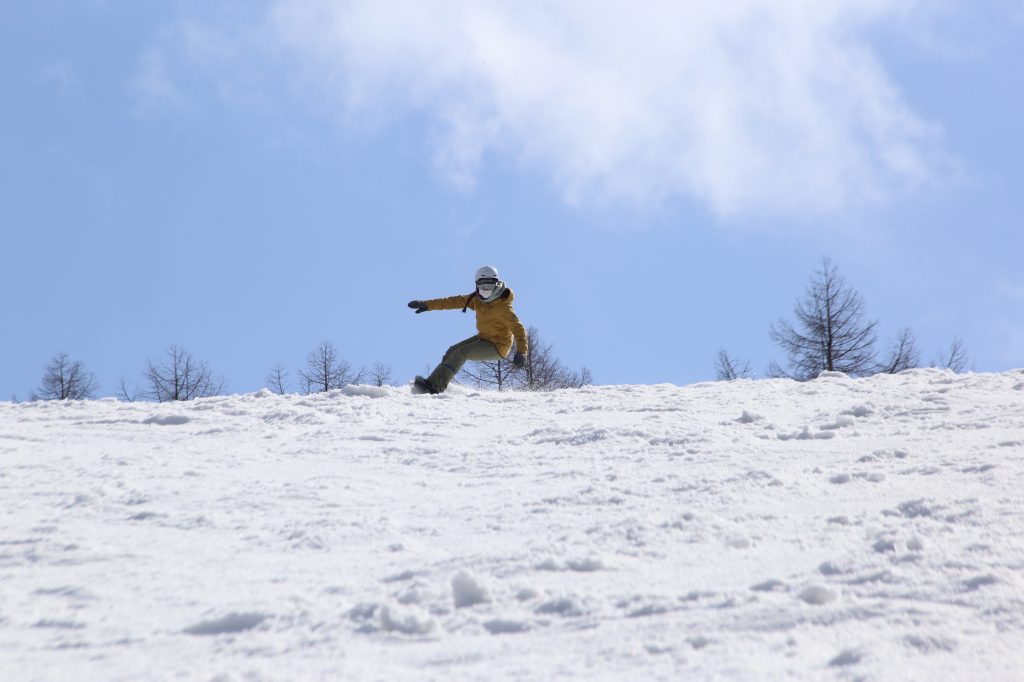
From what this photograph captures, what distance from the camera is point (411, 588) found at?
148 inches

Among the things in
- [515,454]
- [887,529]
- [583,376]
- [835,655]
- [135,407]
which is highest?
[583,376]

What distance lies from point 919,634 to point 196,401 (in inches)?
328

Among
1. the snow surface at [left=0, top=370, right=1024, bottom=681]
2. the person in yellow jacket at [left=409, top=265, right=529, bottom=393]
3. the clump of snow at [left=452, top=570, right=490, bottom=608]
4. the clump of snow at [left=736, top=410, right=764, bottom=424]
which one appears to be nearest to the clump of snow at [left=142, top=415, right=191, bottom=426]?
the snow surface at [left=0, top=370, right=1024, bottom=681]

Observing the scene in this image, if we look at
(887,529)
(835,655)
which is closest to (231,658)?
(835,655)

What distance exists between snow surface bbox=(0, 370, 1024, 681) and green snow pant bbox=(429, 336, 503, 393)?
9.99 feet

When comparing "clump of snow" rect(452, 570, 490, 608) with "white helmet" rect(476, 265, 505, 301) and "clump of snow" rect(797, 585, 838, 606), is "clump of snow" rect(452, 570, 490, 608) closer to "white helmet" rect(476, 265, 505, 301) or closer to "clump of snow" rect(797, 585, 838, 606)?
"clump of snow" rect(797, 585, 838, 606)

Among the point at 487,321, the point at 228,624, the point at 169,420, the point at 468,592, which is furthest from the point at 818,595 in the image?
the point at 487,321

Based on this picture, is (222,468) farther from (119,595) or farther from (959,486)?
(959,486)

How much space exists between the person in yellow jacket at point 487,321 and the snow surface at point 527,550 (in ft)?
11.4

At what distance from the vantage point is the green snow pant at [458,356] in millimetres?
10984

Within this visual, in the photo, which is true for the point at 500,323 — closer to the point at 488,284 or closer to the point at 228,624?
the point at 488,284

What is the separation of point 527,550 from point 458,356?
7036 mm

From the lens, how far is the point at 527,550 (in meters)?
4.29

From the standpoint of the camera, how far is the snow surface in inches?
125
